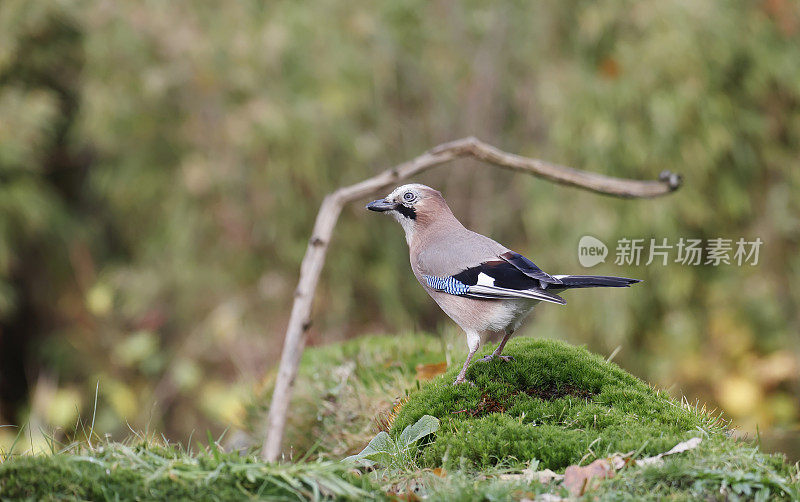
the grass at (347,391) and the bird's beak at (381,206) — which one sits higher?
the bird's beak at (381,206)

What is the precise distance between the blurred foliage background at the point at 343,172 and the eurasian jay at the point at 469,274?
12.6ft

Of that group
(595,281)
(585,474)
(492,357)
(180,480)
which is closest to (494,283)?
(595,281)

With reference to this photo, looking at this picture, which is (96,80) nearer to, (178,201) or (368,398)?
(178,201)

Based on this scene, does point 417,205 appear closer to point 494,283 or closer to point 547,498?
point 494,283

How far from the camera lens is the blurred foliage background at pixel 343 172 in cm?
673

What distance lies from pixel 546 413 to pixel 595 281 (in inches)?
23.7

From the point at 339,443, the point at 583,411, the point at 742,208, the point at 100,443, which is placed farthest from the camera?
the point at 742,208

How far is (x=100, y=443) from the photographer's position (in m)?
2.62

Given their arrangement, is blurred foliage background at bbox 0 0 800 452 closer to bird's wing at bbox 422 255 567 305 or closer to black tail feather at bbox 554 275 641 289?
bird's wing at bbox 422 255 567 305

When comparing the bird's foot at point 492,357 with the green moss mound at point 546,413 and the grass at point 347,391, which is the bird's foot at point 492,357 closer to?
the green moss mound at point 546,413

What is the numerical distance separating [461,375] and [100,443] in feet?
4.26

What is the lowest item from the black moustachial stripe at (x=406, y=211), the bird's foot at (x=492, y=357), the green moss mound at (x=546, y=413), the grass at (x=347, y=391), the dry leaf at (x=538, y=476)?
the grass at (x=347, y=391)

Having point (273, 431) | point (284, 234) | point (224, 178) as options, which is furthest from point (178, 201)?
point (273, 431)

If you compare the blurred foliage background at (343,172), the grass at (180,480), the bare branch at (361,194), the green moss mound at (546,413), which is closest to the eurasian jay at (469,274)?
the green moss mound at (546,413)
